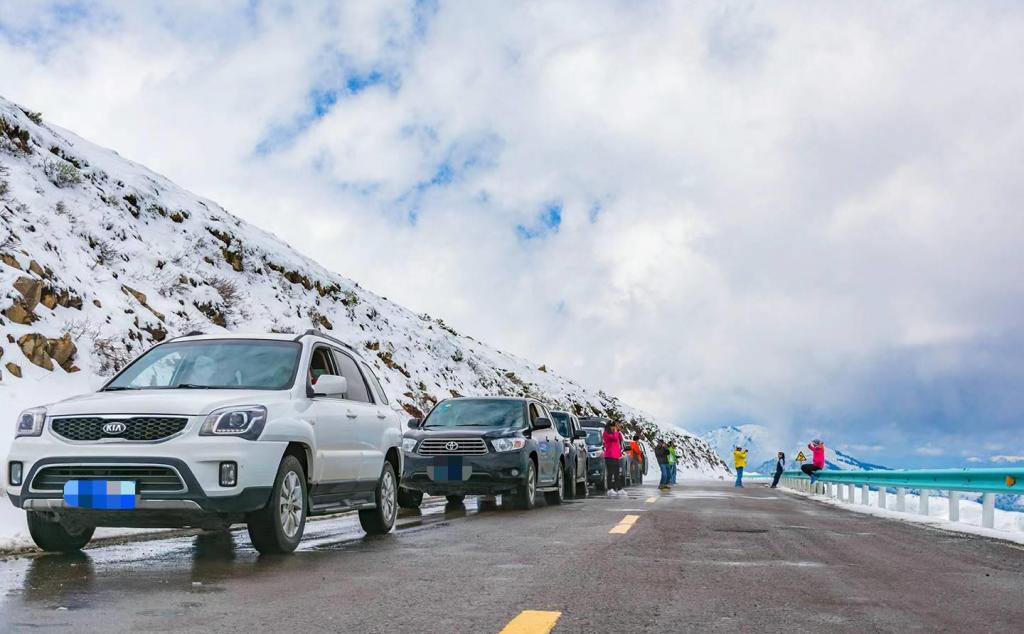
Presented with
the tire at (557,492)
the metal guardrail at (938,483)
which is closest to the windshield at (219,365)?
the metal guardrail at (938,483)

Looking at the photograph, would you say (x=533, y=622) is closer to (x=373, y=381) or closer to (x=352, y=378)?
(x=352, y=378)

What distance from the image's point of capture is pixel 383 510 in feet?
34.3

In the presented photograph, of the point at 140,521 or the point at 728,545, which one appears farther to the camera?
the point at 728,545

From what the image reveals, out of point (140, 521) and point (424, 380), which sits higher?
point (424, 380)

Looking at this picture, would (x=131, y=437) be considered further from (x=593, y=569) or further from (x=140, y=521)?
(x=593, y=569)

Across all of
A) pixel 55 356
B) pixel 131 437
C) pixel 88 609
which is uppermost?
pixel 55 356

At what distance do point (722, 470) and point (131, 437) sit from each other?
9270cm

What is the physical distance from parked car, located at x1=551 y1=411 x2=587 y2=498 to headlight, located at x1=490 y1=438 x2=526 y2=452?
3.83 meters

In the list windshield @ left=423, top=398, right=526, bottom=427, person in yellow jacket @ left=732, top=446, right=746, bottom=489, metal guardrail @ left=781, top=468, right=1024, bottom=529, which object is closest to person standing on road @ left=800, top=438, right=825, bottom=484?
metal guardrail @ left=781, top=468, right=1024, bottom=529

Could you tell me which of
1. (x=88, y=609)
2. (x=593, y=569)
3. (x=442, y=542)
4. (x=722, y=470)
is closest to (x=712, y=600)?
(x=593, y=569)

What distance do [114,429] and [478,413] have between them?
9369mm

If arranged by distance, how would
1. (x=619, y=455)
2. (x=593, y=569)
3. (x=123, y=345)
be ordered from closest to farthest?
1. (x=593, y=569)
2. (x=123, y=345)
3. (x=619, y=455)

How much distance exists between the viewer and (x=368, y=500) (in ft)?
33.1

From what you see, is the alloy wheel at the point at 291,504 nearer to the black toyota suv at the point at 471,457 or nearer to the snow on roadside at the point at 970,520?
the black toyota suv at the point at 471,457
